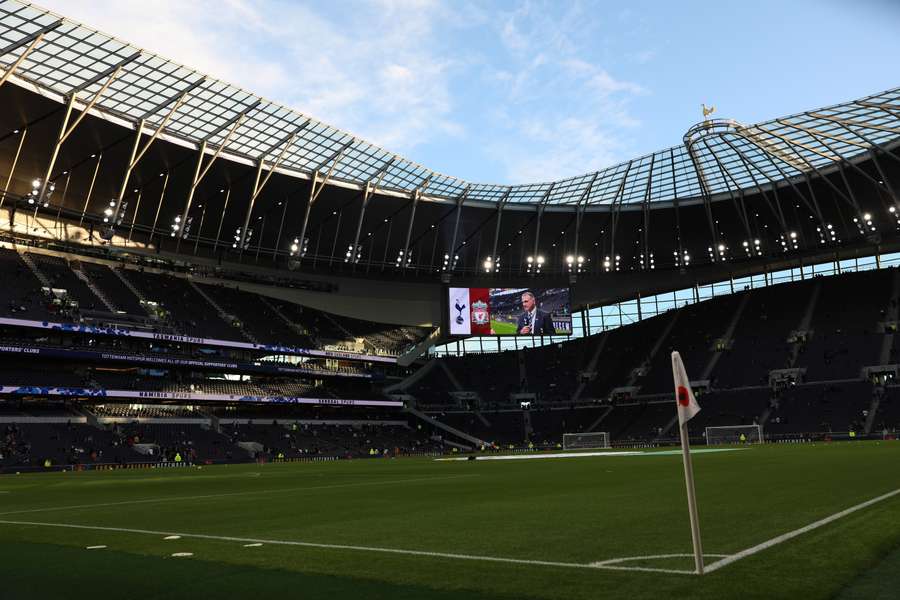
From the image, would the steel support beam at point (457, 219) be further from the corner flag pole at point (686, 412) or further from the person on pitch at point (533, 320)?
the corner flag pole at point (686, 412)

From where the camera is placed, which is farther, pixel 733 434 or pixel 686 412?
pixel 733 434

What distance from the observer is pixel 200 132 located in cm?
5984

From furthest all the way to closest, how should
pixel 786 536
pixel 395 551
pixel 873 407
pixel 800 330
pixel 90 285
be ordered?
pixel 800 330, pixel 90 285, pixel 873 407, pixel 395 551, pixel 786 536

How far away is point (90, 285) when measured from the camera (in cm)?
6166

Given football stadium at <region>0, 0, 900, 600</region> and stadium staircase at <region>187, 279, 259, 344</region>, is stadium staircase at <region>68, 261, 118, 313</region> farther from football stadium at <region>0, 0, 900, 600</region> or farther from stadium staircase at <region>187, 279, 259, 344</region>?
stadium staircase at <region>187, 279, 259, 344</region>

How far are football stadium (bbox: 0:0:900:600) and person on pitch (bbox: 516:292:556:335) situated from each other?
24 centimetres

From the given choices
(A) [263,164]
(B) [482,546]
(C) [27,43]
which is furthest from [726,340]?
(B) [482,546]

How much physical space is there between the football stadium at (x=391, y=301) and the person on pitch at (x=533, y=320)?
9.5 inches

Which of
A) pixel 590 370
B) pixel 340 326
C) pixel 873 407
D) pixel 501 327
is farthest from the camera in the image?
pixel 340 326

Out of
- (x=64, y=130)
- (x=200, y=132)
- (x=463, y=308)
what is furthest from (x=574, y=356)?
(x=64, y=130)

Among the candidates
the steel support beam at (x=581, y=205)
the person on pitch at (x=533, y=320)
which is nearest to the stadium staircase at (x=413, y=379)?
the person on pitch at (x=533, y=320)

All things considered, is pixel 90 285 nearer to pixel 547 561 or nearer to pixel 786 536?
pixel 547 561

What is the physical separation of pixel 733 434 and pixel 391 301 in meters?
44.4

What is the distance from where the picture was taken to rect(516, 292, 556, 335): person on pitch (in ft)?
247
